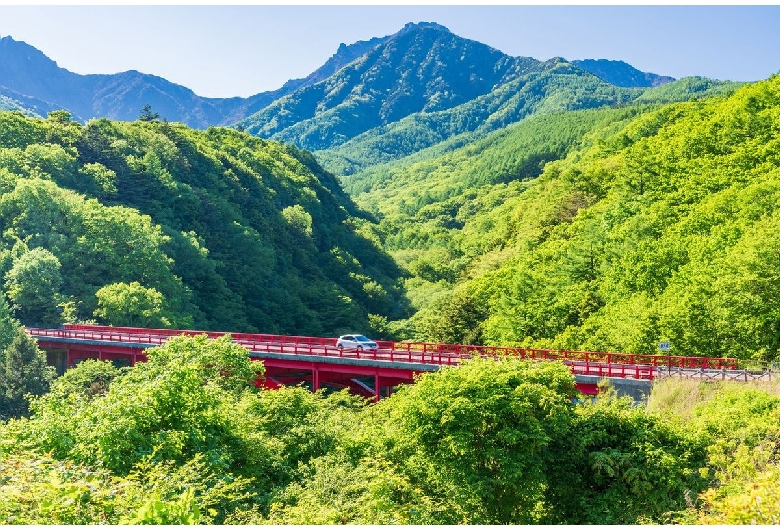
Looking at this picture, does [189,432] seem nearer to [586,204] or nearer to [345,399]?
[345,399]

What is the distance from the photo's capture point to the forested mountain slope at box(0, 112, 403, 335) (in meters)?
74.9

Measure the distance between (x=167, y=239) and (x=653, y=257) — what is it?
56.8m

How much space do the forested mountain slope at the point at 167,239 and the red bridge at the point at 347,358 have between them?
11.3 m

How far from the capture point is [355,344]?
49594 mm

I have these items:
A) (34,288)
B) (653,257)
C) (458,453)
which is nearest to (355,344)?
(458,453)

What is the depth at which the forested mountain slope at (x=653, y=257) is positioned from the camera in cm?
4647

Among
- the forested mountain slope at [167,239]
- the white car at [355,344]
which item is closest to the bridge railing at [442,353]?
the white car at [355,344]

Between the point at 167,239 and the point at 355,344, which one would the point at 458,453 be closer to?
the point at 355,344

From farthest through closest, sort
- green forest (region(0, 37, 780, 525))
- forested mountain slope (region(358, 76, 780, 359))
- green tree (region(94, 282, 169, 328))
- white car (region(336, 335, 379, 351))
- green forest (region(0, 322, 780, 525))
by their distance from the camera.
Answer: green tree (region(94, 282, 169, 328)), white car (region(336, 335, 379, 351)), forested mountain slope (region(358, 76, 780, 359)), green forest (region(0, 37, 780, 525)), green forest (region(0, 322, 780, 525))

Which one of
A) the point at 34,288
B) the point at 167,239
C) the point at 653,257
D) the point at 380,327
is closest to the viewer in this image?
the point at 653,257

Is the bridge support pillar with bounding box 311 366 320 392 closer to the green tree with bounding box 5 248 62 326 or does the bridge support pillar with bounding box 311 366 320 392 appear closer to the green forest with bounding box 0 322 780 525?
the green forest with bounding box 0 322 780 525

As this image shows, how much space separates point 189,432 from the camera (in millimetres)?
25359

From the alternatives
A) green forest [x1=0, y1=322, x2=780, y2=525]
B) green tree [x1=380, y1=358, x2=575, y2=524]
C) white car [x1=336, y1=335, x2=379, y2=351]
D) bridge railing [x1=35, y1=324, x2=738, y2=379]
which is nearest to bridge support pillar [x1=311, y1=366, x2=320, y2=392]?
bridge railing [x1=35, y1=324, x2=738, y2=379]

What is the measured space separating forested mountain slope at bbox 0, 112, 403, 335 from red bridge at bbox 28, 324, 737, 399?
37.2ft
